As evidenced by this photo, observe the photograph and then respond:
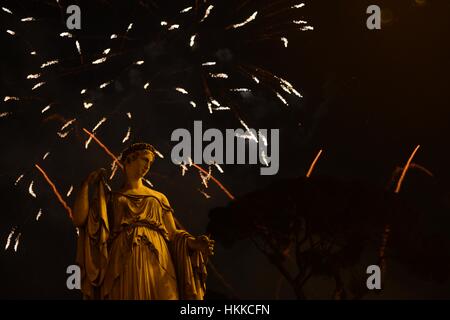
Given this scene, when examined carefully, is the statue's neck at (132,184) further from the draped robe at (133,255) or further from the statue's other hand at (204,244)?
the statue's other hand at (204,244)

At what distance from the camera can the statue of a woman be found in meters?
8.79

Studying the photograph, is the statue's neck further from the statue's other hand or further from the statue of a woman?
the statue's other hand

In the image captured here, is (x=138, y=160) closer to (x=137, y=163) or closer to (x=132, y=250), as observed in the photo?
(x=137, y=163)

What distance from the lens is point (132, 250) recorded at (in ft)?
29.0

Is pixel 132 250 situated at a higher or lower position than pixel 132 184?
lower

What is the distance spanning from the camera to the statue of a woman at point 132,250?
8.79m

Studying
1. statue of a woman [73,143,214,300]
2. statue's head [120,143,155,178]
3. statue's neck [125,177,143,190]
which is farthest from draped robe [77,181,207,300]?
statue's head [120,143,155,178]

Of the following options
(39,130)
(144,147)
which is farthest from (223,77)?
(144,147)

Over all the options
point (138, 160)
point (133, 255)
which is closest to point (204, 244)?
point (133, 255)

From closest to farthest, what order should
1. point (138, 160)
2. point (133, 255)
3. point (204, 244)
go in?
point (133, 255) < point (204, 244) < point (138, 160)

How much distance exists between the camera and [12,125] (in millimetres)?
13219

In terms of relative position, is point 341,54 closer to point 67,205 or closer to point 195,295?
point 67,205

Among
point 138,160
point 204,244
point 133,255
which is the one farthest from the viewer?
point 138,160

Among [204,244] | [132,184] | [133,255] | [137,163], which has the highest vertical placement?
[137,163]
